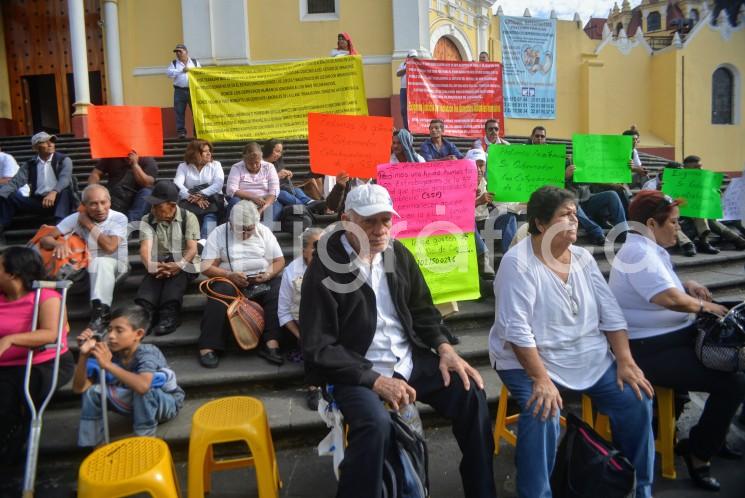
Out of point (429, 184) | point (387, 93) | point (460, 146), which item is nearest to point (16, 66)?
point (387, 93)

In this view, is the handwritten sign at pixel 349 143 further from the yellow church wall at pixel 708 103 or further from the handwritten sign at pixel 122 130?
the yellow church wall at pixel 708 103

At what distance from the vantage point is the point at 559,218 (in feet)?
8.70

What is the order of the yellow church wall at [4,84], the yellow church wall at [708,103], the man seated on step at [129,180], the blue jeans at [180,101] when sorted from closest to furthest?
the man seated on step at [129,180]
the blue jeans at [180,101]
the yellow church wall at [4,84]
the yellow church wall at [708,103]

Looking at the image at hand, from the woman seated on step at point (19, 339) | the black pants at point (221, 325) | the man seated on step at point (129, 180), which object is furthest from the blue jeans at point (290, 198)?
the woman seated on step at point (19, 339)

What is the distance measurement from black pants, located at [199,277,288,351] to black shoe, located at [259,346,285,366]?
0.07 m

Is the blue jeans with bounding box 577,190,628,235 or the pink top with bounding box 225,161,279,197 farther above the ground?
the pink top with bounding box 225,161,279,197

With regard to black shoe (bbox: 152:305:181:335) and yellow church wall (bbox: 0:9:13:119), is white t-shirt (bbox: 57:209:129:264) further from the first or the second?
yellow church wall (bbox: 0:9:13:119)

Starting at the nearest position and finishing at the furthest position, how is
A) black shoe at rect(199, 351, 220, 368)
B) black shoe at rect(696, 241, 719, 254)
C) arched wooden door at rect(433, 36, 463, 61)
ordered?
black shoe at rect(199, 351, 220, 368) < black shoe at rect(696, 241, 719, 254) < arched wooden door at rect(433, 36, 463, 61)

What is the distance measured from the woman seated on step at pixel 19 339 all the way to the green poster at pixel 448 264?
2.46m

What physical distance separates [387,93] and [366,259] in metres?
10.6

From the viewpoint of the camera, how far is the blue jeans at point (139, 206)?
18.8 feet

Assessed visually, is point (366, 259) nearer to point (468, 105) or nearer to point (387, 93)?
point (468, 105)

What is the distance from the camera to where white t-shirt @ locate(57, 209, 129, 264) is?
4.40m

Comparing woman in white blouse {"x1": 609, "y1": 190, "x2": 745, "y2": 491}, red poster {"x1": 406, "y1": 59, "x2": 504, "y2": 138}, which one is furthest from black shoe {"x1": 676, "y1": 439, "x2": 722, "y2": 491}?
red poster {"x1": 406, "y1": 59, "x2": 504, "y2": 138}
